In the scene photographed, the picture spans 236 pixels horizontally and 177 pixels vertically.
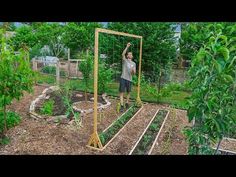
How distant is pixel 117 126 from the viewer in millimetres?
5266

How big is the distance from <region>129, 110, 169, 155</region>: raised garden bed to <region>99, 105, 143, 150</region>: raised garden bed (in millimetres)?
510

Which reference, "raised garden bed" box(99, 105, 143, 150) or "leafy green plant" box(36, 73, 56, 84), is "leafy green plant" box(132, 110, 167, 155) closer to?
"raised garden bed" box(99, 105, 143, 150)

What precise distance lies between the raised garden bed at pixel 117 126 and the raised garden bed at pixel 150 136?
51 cm

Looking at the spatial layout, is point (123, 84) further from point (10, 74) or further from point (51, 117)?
point (10, 74)

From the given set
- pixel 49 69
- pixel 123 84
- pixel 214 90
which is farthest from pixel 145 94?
pixel 214 90

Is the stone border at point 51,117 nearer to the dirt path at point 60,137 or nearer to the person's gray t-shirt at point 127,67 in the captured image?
the dirt path at point 60,137

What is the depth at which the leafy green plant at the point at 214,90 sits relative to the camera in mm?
2598

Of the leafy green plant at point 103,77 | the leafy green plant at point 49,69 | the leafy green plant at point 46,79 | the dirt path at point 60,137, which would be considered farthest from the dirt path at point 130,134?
the leafy green plant at point 49,69

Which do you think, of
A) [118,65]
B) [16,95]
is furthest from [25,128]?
[118,65]

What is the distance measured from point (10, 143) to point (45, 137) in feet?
1.99

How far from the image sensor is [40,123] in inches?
202

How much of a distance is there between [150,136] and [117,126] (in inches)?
31.3
